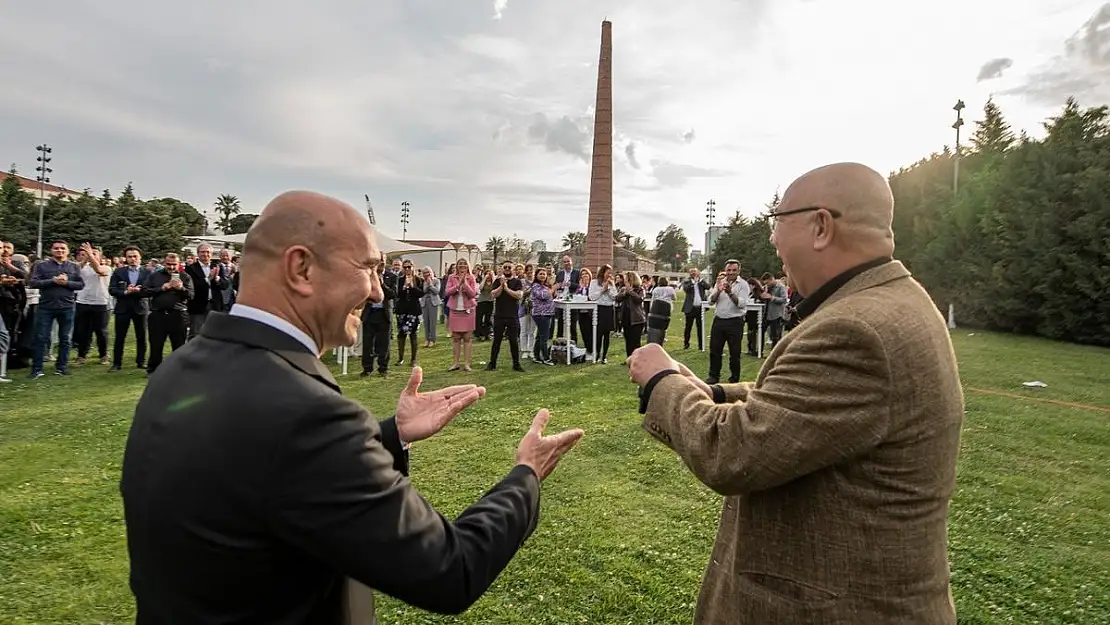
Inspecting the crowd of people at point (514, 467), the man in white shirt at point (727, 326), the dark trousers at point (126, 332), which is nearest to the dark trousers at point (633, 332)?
the man in white shirt at point (727, 326)

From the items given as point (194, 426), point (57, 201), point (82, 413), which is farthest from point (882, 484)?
point (57, 201)

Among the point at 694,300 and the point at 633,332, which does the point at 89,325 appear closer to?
the point at 633,332

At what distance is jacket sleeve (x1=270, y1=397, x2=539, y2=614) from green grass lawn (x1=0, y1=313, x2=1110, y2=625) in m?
2.60

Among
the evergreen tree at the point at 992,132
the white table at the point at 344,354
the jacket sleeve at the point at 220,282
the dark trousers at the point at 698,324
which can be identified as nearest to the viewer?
the white table at the point at 344,354

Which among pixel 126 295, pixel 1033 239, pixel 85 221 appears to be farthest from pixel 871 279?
pixel 85 221

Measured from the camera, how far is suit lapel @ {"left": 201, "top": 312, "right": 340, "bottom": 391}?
1.32 metres

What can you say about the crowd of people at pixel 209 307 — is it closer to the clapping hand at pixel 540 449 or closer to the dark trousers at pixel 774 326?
the dark trousers at pixel 774 326

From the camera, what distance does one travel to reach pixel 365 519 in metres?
1.18

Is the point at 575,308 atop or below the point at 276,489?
atop

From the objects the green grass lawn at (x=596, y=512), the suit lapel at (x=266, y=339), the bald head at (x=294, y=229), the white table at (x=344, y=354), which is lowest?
the green grass lawn at (x=596, y=512)

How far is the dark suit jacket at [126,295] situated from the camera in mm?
11422

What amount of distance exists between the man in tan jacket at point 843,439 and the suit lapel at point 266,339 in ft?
2.98

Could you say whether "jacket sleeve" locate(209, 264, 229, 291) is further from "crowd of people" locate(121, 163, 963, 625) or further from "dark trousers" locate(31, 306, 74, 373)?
"crowd of people" locate(121, 163, 963, 625)

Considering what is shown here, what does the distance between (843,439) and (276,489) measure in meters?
1.21
